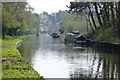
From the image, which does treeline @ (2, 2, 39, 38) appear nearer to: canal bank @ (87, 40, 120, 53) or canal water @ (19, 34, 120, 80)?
canal bank @ (87, 40, 120, 53)

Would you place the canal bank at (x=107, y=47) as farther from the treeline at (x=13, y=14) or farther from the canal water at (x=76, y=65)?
the treeline at (x=13, y=14)

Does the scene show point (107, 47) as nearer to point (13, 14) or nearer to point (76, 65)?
point (76, 65)

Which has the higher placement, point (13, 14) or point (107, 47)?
point (13, 14)

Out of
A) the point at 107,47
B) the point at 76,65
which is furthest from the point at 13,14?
the point at 76,65

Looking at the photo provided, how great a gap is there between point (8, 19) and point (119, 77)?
48317 mm

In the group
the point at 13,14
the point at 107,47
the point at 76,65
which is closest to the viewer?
the point at 76,65

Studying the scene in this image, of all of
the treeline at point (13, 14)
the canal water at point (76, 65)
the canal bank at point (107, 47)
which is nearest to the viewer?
the canal water at point (76, 65)

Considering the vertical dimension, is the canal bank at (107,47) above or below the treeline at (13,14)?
below

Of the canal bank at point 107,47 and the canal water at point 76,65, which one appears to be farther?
the canal bank at point 107,47

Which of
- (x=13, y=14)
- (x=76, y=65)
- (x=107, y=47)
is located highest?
(x=13, y=14)

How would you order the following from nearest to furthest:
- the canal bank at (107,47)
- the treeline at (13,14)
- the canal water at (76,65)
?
the canal water at (76,65), the canal bank at (107,47), the treeline at (13,14)

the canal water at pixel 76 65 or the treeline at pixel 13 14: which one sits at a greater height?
the treeline at pixel 13 14

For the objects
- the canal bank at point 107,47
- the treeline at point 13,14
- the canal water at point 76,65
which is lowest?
the canal water at point 76,65

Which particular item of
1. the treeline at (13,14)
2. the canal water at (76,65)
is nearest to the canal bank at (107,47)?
the canal water at (76,65)
